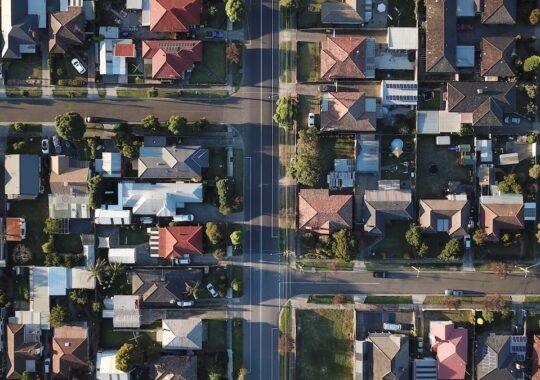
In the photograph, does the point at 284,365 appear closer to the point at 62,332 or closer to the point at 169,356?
the point at 169,356

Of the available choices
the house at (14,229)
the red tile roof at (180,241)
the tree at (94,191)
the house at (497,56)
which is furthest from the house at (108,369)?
the house at (497,56)

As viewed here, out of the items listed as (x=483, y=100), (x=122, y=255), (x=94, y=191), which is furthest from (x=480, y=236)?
(x=94, y=191)

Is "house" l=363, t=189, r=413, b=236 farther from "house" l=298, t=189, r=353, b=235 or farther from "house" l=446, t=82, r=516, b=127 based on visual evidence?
"house" l=446, t=82, r=516, b=127

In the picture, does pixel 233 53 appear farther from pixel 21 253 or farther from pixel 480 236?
pixel 480 236

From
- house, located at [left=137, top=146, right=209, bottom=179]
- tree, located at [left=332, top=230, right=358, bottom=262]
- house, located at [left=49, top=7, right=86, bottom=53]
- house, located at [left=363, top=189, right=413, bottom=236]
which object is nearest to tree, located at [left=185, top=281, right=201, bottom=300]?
house, located at [left=137, top=146, right=209, bottom=179]

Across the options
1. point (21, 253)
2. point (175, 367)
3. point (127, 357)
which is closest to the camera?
point (127, 357)

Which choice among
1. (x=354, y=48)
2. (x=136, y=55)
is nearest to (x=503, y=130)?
(x=354, y=48)

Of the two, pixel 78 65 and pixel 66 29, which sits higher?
pixel 66 29

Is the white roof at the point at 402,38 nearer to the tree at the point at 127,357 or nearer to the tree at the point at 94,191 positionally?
the tree at the point at 94,191
